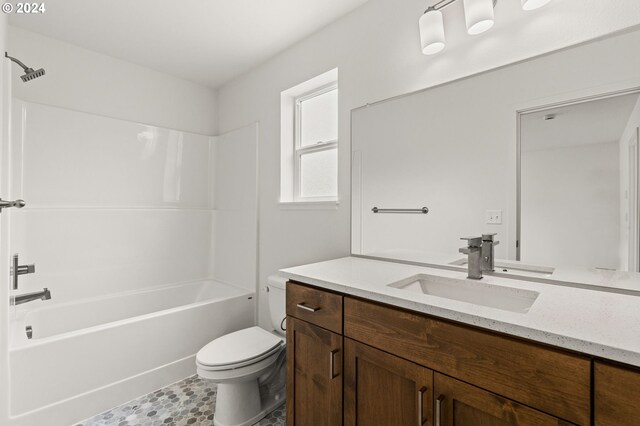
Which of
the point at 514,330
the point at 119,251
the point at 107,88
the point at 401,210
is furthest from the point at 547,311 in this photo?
the point at 107,88

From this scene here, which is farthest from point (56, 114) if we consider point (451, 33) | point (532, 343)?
point (532, 343)

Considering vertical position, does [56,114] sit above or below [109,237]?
above

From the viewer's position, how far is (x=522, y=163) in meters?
1.22

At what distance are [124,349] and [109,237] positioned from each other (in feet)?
3.23

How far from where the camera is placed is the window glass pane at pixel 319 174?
2.24 meters

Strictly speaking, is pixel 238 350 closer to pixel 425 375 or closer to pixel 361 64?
pixel 425 375

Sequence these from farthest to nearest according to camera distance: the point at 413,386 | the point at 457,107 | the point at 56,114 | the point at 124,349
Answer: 1. the point at 56,114
2. the point at 124,349
3. the point at 457,107
4. the point at 413,386

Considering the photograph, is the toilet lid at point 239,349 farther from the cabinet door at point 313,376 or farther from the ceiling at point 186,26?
the ceiling at point 186,26

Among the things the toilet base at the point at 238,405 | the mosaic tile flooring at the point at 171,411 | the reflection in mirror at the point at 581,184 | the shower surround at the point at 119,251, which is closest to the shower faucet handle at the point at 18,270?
the shower surround at the point at 119,251

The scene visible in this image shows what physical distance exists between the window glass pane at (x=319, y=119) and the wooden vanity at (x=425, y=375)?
4.43 feet

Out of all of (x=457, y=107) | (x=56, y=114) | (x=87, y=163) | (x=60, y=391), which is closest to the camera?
(x=457, y=107)

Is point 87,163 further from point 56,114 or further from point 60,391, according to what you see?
point 60,391

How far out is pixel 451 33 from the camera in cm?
145

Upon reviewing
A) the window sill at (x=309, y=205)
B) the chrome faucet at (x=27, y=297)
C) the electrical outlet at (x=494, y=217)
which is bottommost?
the chrome faucet at (x=27, y=297)
